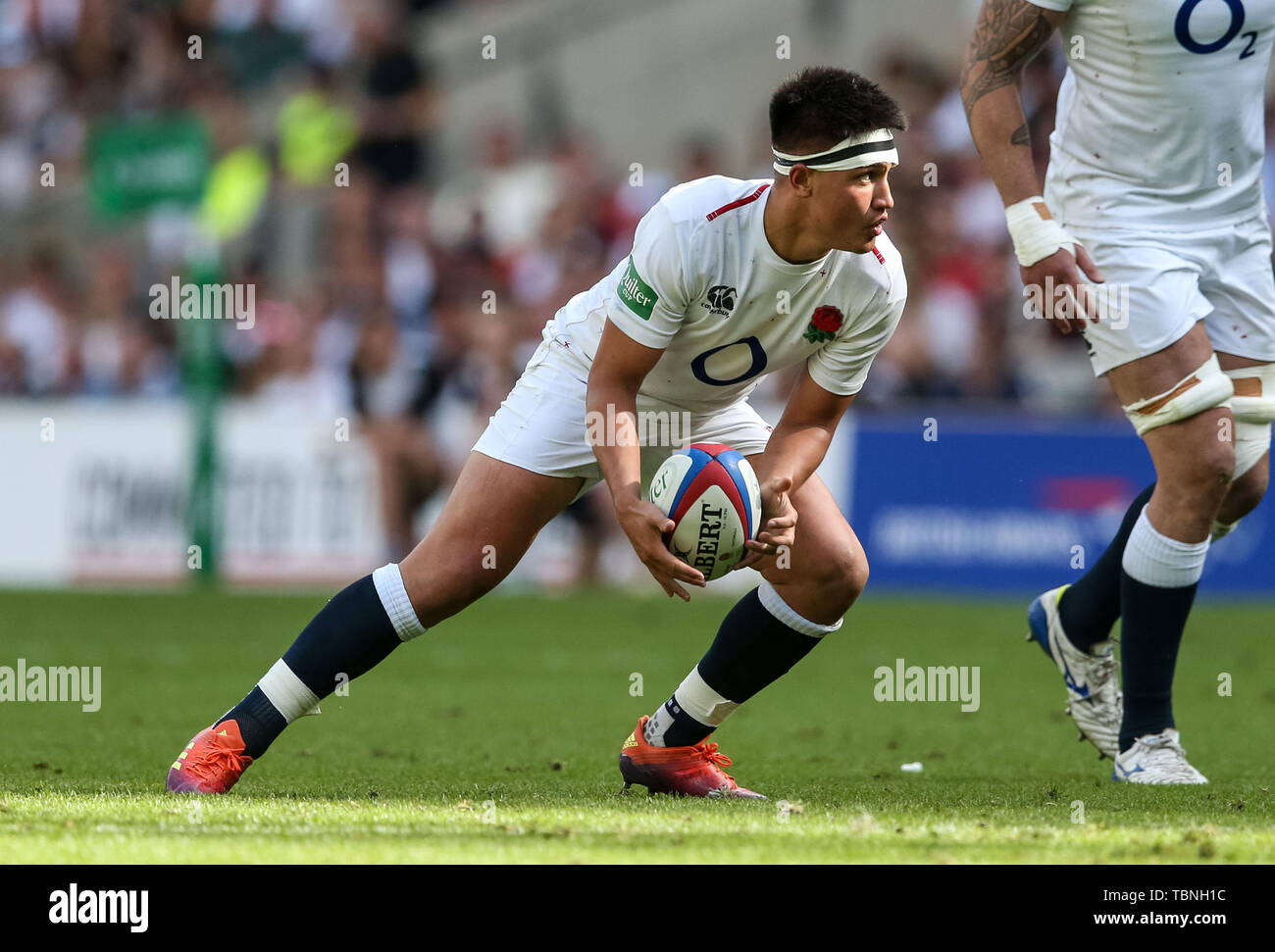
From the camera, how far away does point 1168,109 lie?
5.50 metres

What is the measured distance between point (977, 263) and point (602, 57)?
6870 mm

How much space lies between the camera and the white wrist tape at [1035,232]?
5332mm

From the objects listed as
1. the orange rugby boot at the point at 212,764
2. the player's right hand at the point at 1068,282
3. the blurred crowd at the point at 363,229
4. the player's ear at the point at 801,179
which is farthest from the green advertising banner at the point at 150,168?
the player's ear at the point at 801,179

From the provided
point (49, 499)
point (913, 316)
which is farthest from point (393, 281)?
point (913, 316)

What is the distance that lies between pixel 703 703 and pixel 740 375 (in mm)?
1005

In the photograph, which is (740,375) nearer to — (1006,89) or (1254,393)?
(1006,89)

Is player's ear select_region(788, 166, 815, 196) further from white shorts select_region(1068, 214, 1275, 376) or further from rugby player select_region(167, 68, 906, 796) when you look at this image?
white shorts select_region(1068, 214, 1275, 376)

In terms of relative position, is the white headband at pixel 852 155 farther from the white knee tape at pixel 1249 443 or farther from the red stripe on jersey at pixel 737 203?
the white knee tape at pixel 1249 443

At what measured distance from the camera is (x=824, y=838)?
4266mm

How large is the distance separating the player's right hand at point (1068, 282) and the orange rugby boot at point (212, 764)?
8.75ft

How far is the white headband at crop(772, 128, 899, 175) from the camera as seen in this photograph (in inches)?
188

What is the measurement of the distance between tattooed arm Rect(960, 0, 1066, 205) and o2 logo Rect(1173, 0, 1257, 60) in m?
0.35

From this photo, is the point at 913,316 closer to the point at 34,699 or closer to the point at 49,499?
the point at 49,499

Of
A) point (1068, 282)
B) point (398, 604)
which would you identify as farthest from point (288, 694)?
point (1068, 282)
